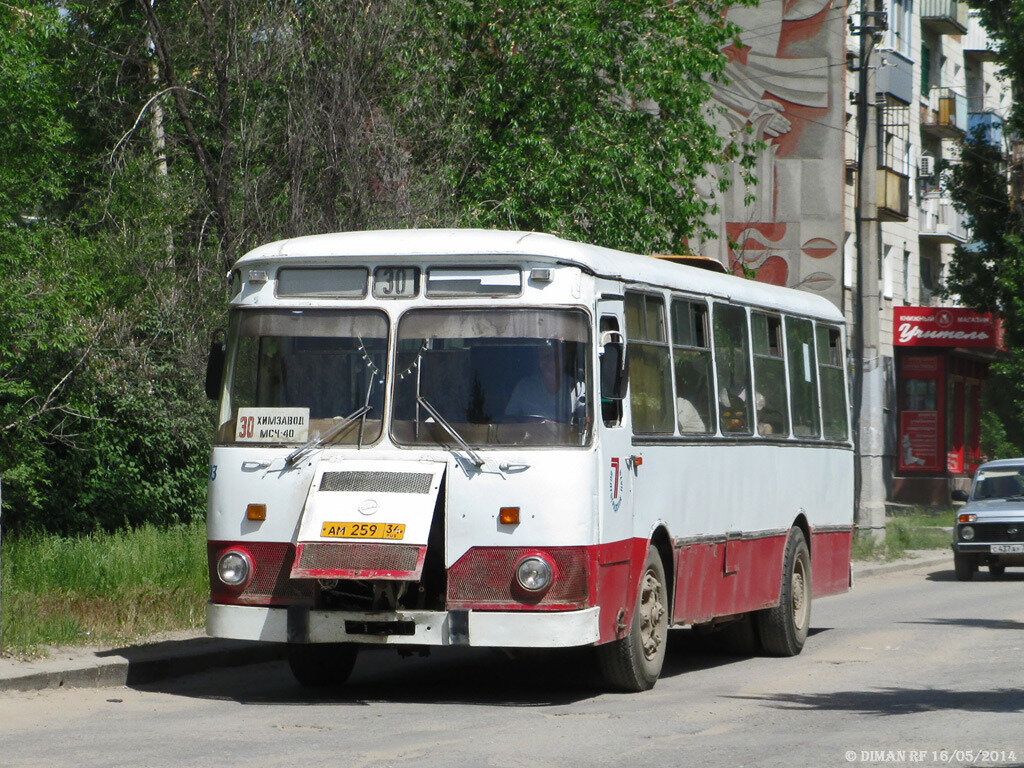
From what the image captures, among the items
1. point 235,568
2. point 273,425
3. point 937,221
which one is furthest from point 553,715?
point 937,221

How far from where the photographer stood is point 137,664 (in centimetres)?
1145

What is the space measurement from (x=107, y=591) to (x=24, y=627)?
2088 mm

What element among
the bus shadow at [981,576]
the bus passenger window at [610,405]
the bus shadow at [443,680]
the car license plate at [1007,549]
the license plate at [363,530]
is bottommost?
the bus shadow at [981,576]

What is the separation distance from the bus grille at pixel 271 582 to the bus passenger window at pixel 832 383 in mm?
6401

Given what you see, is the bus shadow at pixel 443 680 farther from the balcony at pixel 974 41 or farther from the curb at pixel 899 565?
the balcony at pixel 974 41

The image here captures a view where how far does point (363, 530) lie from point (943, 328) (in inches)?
1639

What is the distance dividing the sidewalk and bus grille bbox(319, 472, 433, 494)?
6.75ft

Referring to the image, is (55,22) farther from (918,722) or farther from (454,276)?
(918,722)

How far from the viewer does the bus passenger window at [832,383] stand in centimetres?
1558

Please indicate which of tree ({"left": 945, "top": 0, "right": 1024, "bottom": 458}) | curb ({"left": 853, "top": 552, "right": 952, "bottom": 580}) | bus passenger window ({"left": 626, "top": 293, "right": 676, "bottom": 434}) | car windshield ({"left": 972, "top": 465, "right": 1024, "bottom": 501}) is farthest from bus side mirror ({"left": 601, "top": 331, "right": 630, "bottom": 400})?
tree ({"left": 945, "top": 0, "right": 1024, "bottom": 458})

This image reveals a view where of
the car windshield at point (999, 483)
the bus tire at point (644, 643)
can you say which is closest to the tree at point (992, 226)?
the car windshield at point (999, 483)

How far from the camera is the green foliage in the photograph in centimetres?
2428

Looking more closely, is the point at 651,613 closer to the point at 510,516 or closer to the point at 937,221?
the point at 510,516

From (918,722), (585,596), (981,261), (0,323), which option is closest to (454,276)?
(585,596)
